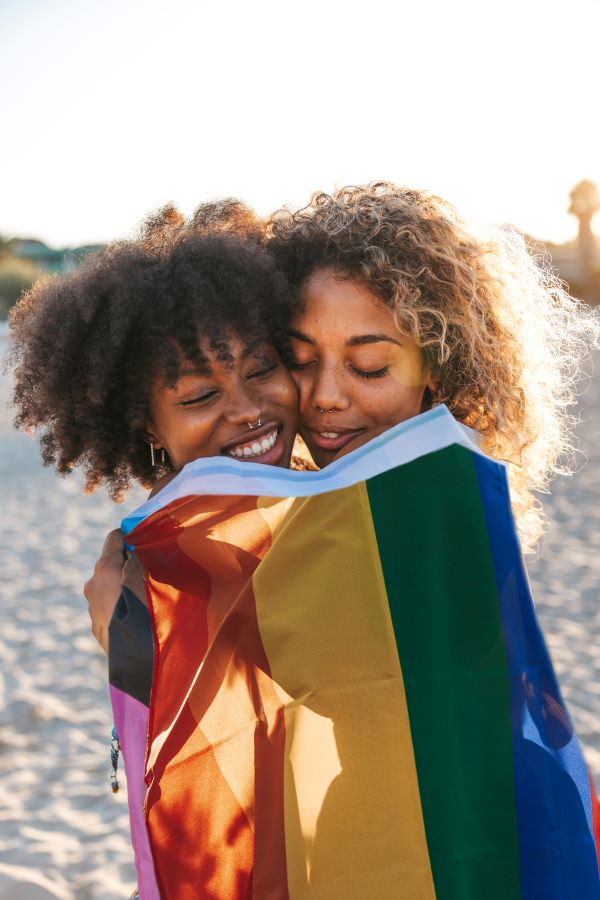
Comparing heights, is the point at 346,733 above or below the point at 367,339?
below

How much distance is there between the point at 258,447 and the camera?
236 cm

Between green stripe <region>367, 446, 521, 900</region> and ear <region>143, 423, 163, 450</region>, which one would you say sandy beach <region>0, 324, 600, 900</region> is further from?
green stripe <region>367, 446, 521, 900</region>

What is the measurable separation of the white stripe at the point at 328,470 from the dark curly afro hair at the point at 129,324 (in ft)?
1.69

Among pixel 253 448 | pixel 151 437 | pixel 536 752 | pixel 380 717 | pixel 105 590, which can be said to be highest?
pixel 151 437

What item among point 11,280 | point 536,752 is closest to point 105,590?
point 536,752

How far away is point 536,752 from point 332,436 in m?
1.14

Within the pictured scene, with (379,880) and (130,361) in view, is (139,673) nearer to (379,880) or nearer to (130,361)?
(379,880)

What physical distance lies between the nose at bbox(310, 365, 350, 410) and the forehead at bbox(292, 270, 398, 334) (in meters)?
0.13

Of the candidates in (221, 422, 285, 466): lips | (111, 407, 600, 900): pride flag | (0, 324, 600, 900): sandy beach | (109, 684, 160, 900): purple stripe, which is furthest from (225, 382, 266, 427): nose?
(0, 324, 600, 900): sandy beach

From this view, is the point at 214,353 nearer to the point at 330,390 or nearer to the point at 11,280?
the point at 330,390

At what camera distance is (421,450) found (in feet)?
5.64

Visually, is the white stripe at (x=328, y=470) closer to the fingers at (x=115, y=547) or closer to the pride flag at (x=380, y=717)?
the pride flag at (x=380, y=717)

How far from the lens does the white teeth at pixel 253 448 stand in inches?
92.7

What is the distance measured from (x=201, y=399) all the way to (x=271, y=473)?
548mm
